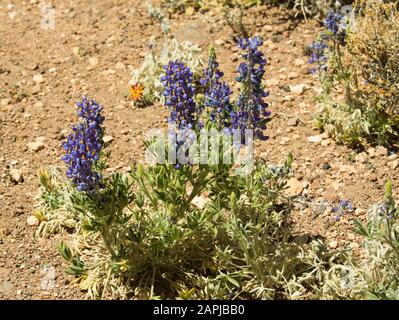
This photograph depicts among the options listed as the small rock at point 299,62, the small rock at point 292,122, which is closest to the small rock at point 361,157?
the small rock at point 292,122

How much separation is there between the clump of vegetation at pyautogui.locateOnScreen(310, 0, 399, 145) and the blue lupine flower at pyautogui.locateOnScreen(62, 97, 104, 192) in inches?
88.4

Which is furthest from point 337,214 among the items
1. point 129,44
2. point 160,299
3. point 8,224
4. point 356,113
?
point 129,44

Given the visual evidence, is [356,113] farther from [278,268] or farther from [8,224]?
[8,224]

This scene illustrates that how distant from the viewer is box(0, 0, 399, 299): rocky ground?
16.6ft

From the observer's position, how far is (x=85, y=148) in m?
4.10

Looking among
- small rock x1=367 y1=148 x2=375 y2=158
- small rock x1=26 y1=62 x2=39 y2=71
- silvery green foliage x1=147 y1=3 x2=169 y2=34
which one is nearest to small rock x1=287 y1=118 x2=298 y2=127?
small rock x1=367 y1=148 x2=375 y2=158

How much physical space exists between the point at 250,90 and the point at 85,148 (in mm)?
1091

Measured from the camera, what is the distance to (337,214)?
5.09m

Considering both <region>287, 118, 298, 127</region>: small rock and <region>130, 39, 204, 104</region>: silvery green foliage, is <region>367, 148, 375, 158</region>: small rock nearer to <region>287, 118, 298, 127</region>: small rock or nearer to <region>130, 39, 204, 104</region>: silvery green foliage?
<region>287, 118, 298, 127</region>: small rock

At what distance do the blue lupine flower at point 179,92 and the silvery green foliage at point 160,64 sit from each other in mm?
1962

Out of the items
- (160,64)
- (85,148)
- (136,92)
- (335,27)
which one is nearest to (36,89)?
(136,92)

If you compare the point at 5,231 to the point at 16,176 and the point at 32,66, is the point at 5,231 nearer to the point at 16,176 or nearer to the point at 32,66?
the point at 16,176

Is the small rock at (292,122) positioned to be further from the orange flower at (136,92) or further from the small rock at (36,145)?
the small rock at (36,145)

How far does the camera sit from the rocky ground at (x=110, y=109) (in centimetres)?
507
